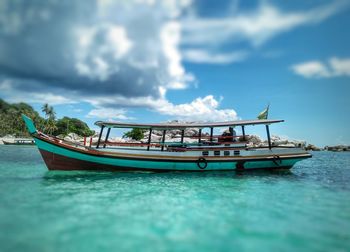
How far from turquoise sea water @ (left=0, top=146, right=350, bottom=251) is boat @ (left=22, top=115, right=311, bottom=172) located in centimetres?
417

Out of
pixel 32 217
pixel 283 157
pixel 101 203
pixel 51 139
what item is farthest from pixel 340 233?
pixel 51 139

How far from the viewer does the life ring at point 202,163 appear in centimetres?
1952

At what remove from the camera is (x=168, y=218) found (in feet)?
26.7

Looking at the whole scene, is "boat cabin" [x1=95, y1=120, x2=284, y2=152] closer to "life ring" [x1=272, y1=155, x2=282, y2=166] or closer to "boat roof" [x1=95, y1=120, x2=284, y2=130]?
"boat roof" [x1=95, y1=120, x2=284, y2=130]

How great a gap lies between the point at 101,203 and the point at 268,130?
51.7 feet

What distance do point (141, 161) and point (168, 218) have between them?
35.2 ft

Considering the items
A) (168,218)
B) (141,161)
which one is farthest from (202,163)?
(168,218)

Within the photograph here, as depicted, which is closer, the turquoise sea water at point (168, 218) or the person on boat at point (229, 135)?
the turquoise sea water at point (168, 218)

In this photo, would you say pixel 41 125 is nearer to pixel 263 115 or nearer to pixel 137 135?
pixel 137 135

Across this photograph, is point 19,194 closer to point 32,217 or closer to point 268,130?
point 32,217

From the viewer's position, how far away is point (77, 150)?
1759 cm

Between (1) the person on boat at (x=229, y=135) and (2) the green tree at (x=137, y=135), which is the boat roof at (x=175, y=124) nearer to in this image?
(1) the person on boat at (x=229, y=135)

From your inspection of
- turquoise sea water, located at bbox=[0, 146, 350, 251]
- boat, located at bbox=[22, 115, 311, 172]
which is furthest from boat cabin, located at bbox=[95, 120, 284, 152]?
turquoise sea water, located at bbox=[0, 146, 350, 251]

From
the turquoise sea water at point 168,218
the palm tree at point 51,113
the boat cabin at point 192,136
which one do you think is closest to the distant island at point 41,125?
the palm tree at point 51,113
